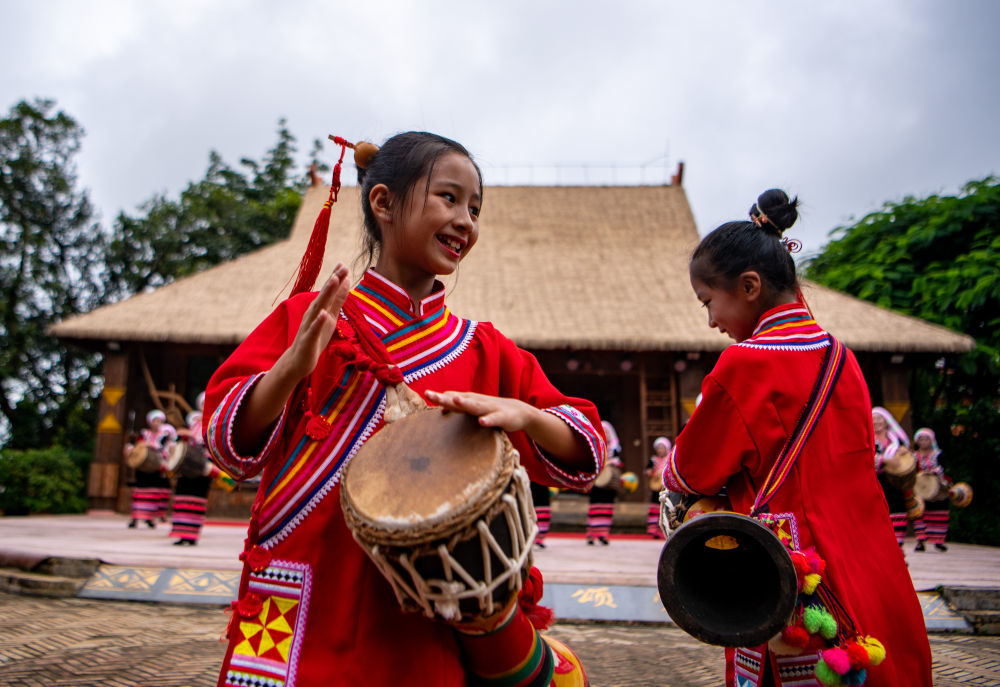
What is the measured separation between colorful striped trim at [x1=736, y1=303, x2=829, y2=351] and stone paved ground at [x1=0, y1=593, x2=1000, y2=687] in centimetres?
155

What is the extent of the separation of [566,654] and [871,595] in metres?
0.78

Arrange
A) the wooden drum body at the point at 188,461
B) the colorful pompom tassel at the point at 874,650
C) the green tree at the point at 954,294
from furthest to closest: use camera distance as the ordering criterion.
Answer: the green tree at the point at 954,294
the wooden drum body at the point at 188,461
the colorful pompom tassel at the point at 874,650

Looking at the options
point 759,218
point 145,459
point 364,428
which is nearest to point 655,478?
point 145,459

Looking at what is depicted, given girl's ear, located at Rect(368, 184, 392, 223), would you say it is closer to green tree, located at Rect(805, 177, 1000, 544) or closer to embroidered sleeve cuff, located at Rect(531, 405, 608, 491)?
embroidered sleeve cuff, located at Rect(531, 405, 608, 491)

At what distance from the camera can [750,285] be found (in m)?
2.04

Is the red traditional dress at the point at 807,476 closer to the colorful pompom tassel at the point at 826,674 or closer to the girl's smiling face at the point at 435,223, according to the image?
the colorful pompom tassel at the point at 826,674

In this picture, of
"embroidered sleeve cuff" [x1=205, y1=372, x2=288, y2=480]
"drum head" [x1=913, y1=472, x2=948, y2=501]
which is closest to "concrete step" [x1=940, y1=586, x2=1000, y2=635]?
"drum head" [x1=913, y1=472, x2=948, y2=501]

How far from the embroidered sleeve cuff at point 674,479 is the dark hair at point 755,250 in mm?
539

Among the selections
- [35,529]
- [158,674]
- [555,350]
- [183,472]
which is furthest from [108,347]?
[158,674]

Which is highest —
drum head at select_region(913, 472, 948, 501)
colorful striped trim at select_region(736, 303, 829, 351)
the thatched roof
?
the thatched roof

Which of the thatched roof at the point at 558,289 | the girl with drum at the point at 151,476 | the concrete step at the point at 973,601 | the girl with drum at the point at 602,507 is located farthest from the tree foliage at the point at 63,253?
the concrete step at the point at 973,601

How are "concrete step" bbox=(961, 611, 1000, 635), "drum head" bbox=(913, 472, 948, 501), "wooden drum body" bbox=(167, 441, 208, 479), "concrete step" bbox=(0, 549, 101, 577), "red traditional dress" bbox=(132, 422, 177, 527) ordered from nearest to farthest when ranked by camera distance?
"concrete step" bbox=(961, 611, 1000, 635) < "concrete step" bbox=(0, 549, 101, 577) < "wooden drum body" bbox=(167, 441, 208, 479) < "drum head" bbox=(913, 472, 948, 501) < "red traditional dress" bbox=(132, 422, 177, 527)

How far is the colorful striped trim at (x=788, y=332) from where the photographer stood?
1899 millimetres

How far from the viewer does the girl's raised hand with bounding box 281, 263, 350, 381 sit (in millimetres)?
1158
